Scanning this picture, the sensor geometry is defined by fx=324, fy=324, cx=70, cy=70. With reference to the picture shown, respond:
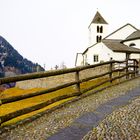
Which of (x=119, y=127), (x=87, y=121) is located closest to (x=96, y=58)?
(x=87, y=121)

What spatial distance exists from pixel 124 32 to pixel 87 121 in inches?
2410

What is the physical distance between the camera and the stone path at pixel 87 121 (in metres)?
7.40

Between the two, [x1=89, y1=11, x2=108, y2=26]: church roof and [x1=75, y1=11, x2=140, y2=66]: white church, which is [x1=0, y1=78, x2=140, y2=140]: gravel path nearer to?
[x1=75, y1=11, x2=140, y2=66]: white church

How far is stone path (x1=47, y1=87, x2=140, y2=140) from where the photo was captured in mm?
7402

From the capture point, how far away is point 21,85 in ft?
176

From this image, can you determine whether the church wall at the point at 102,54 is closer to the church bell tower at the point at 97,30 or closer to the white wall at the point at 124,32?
the white wall at the point at 124,32

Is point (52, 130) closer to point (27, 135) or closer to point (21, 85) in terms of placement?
point (27, 135)

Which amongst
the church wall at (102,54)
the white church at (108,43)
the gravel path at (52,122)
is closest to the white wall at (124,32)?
the white church at (108,43)

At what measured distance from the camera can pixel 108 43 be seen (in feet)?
200

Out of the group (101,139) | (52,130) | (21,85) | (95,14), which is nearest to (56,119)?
(52,130)

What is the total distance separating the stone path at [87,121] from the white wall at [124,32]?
189 feet

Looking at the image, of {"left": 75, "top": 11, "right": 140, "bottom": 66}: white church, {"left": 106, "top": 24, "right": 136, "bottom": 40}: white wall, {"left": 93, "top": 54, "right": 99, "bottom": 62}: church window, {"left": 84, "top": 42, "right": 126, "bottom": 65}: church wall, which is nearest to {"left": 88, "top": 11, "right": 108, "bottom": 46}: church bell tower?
{"left": 75, "top": 11, "right": 140, "bottom": 66}: white church

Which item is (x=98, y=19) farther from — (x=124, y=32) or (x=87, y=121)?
(x=87, y=121)

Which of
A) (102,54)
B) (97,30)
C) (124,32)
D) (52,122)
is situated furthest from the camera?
(97,30)
